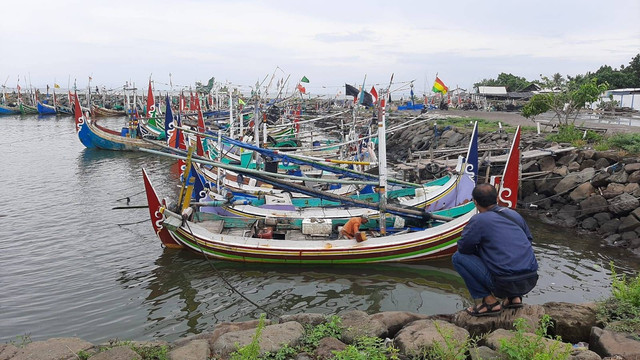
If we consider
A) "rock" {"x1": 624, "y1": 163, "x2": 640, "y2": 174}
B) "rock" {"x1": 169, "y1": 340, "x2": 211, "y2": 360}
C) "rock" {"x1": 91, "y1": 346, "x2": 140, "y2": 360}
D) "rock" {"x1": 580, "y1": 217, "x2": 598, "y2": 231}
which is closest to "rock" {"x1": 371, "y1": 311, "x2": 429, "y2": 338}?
"rock" {"x1": 169, "y1": 340, "x2": 211, "y2": 360}

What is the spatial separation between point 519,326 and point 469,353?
2.02 feet

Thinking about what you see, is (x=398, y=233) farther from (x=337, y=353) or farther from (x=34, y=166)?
(x=34, y=166)

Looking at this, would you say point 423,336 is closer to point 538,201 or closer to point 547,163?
point 538,201

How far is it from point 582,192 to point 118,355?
14817mm

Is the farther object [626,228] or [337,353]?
[626,228]

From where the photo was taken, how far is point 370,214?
12289 millimetres

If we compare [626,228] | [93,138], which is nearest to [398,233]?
[626,228]

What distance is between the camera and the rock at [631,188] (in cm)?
1345

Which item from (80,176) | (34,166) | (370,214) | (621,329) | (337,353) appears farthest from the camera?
(34,166)

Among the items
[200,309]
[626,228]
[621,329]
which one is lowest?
[200,309]

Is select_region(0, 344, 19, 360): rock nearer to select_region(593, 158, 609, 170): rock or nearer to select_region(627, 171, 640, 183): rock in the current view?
select_region(627, 171, 640, 183): rock

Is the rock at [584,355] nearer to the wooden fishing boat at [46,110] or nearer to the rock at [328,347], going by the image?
the rock at [328,347]

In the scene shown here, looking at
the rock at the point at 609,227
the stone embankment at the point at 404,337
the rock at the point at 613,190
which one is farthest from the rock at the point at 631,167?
the stone embankment at the point at 404,337

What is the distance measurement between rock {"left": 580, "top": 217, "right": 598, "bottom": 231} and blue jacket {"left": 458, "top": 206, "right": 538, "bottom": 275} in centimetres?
1065
